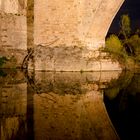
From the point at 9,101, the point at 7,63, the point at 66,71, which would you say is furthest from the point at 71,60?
the point at 9,101

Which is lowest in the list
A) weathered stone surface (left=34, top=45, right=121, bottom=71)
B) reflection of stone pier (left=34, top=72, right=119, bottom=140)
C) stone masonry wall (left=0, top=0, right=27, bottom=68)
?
reflection of stone pier (left=34, top=72, right=119, bottom=140)

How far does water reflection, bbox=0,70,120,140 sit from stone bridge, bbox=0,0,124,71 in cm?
522

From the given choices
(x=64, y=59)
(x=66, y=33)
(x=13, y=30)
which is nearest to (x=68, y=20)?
(x=66, y=33)

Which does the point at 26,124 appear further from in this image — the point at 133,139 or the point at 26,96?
the point at 26,96

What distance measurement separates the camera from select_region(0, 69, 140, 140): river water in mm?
5691

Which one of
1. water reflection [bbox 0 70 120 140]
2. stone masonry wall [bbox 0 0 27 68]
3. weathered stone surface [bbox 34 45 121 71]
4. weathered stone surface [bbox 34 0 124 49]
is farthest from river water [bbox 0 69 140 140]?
stone masonry wall [bbox 0 0 27 68]

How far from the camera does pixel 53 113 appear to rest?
6.96 meters

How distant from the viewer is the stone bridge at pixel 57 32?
1587 cm

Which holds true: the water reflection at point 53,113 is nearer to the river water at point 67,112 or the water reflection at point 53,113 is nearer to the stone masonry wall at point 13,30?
the river water at point 67,112

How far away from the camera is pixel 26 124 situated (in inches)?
243

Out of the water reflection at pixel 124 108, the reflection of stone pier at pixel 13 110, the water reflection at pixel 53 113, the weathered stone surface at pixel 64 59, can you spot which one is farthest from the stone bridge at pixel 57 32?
the reflection of stone pier at pixel 13 110

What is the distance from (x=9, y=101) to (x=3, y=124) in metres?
1.90

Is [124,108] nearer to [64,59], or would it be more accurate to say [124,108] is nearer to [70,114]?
[70,114]

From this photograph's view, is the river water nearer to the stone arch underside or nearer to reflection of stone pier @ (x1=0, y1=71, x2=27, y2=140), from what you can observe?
reflection of stone pier @ (x1=0, y1=71, x2=27, y2=140)
